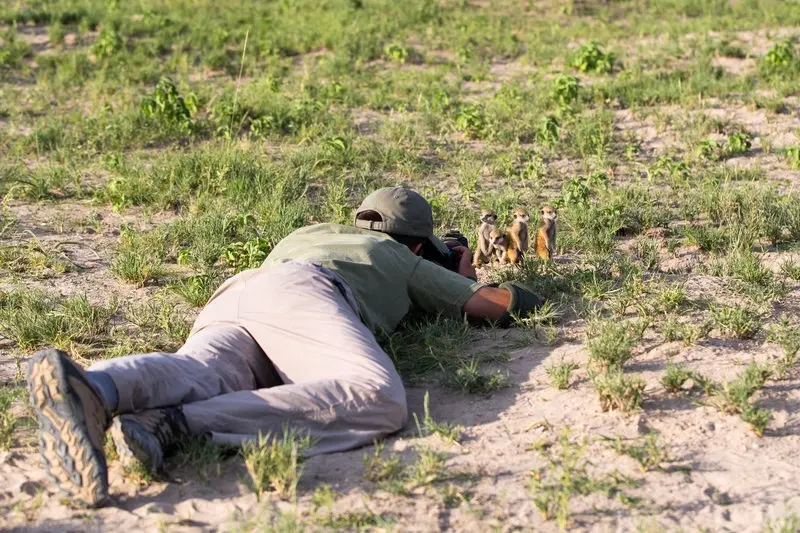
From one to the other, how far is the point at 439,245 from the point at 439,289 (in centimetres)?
55

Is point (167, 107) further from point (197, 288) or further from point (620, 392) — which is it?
point (620, 392)

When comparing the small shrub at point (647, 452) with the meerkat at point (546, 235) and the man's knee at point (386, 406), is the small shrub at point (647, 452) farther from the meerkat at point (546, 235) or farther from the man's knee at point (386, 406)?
the meerkat at point (546, 235)

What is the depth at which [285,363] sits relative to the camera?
5.14 meters

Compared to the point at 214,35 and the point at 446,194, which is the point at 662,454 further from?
the point at 214,35

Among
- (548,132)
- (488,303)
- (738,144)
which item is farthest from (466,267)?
(738,144)

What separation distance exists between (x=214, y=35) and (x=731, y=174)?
720 cm

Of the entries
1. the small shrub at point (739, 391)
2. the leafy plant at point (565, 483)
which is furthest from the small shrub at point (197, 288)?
the small shrub at point (739, 391)

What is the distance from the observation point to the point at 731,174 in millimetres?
9094

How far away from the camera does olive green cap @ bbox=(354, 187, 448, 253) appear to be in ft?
20.3

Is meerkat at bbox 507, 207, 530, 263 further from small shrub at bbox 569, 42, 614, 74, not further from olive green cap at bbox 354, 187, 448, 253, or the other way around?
small shrub at bbox 569, 42, 614, 74

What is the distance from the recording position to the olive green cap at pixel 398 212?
6.18 metres

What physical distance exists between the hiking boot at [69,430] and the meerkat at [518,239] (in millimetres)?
3660

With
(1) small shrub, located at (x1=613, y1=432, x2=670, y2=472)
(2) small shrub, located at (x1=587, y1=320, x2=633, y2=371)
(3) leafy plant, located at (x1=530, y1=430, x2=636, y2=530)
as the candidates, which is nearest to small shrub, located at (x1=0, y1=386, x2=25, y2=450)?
(3) leafy plant, located at (x1=530, y1=430, x2=636, y2=530)

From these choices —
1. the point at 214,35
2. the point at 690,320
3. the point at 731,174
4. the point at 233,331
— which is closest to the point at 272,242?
the point at 233,331
